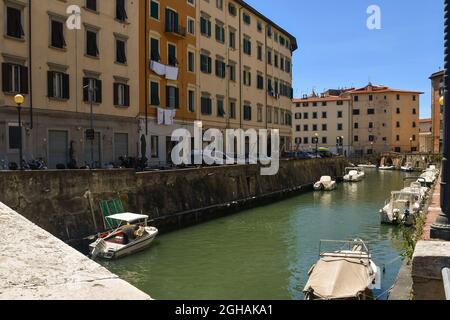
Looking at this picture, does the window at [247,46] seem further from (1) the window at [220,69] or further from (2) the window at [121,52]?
(2) the window at [121,52]

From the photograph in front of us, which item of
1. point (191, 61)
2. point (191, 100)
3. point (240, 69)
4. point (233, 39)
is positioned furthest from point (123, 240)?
point (233, 39)

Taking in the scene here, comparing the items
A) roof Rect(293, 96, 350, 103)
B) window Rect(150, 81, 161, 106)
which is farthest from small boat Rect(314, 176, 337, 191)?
roof Rect(293, 96, 350, 103)

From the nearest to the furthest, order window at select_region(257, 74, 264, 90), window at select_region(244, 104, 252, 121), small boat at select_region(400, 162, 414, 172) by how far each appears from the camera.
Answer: window at select_region(244, 104, 252, 121) → window at select_region(257, 74, 264, 90) → small boat at select_region(400, 162, 414, 172)

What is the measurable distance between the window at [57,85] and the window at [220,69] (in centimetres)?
1961

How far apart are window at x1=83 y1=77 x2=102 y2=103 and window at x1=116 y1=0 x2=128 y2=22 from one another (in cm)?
531

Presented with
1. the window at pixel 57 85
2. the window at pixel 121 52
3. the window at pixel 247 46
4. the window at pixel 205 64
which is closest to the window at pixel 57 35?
the window at pixel 57 85

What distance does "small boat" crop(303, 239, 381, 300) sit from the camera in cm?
1312

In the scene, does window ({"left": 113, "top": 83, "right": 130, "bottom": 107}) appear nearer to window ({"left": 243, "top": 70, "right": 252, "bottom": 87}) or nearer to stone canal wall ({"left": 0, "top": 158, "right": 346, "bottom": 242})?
stone canal wall ({"left": 0, "top": 158, "right": 346, "bottom": 242})

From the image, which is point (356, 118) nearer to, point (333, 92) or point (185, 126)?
point (333, 92)

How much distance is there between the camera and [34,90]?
91.4 ft

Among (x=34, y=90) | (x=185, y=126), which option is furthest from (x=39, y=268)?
(x=185, y=126)

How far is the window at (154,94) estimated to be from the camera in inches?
1483

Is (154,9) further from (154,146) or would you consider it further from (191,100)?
(154,146)

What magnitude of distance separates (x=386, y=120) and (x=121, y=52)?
286 ft
